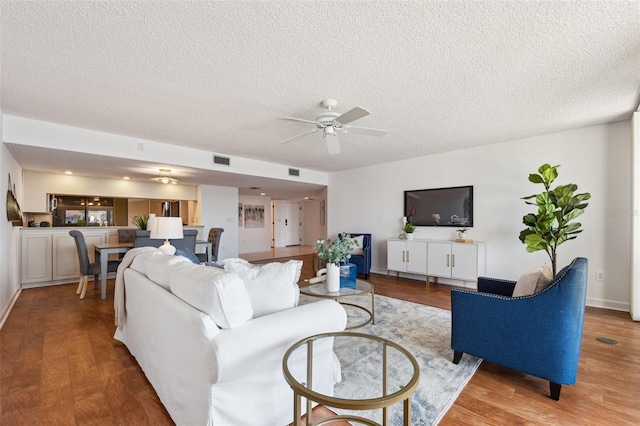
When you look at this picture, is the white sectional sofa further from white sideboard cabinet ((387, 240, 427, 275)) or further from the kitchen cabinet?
the kitchen cabinet

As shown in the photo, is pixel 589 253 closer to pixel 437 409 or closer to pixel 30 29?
pixel 437 409

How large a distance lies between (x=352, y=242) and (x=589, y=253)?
3344 mm

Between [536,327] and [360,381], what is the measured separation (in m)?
1.22

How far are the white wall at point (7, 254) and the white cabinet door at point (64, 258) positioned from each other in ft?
1.77

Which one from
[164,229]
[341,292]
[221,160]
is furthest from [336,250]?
[221,160]

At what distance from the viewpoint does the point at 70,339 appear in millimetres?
2688

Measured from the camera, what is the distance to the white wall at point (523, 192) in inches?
140

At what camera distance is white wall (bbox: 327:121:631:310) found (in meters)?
3.55

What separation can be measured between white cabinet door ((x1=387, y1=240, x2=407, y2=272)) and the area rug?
1.81 m

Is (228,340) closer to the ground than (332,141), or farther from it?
closer to the ground

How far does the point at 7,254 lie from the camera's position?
3492 millimetres

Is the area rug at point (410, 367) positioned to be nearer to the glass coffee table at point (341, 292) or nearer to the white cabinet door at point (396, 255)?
the glass coffee table at point (341, 292)

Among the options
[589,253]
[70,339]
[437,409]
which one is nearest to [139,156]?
[70,339]

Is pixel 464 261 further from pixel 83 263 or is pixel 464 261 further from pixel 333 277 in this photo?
pixel 83 263
